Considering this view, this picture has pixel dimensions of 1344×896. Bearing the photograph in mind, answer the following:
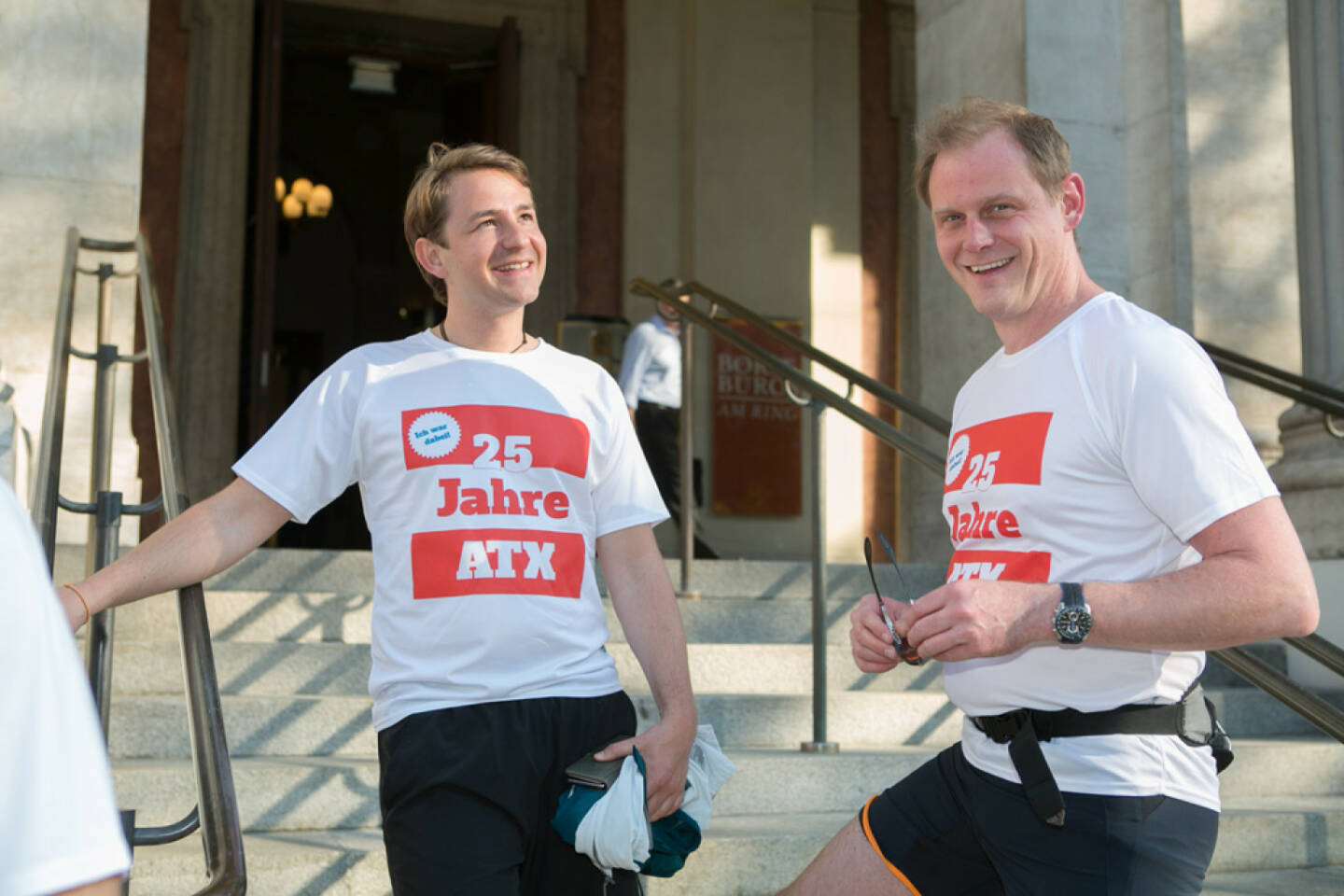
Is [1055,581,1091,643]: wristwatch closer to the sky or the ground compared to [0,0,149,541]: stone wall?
closer to the ground

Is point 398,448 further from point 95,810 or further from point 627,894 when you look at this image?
point 95,810

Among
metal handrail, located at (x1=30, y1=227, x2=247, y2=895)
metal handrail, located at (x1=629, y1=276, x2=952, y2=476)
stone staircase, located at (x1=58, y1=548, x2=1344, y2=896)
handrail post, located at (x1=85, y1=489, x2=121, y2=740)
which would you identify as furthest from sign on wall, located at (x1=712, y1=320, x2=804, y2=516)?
handrail post, located at (x1=85, y1=489, x2=121, y2=740)

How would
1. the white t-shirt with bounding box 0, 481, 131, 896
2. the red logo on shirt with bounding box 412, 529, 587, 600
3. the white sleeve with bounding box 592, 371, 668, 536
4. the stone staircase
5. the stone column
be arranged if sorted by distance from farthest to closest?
the stone column
the stone staircase
the white sleeve with bounding box 592, 371, 668, 536
the red logo on shirt with bounding box 412, 529, 587, 600
the white t-shirt with bounding box 0, 481, 131, 896

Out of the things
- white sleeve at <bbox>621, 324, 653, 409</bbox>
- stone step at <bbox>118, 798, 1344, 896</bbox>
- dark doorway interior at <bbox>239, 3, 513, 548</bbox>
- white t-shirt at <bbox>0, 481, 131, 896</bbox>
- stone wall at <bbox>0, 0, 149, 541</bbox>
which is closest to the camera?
white t-shirt at <bbox>0, 481, 131, 896</bbox>

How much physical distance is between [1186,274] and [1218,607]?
4.75 m

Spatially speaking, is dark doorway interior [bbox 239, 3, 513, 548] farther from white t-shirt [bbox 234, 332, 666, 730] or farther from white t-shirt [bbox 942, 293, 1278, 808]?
white t-shirt [bbox 942, 293, 1278, 808]

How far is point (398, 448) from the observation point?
2080 millimetres

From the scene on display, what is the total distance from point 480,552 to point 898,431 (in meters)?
1.96

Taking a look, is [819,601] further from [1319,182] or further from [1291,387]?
[1319,182]

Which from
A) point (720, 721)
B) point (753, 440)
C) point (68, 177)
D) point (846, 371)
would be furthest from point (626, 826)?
point (753, 440)

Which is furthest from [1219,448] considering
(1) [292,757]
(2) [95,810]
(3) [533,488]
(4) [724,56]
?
(4) [724,56]

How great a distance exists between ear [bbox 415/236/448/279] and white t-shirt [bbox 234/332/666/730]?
5.0 inches

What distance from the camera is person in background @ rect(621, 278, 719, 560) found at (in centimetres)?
Result: 732

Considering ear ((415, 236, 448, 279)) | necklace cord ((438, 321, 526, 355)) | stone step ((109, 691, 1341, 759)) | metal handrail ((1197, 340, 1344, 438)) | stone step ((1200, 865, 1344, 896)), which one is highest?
metal handrail ((1197, 340, 1344, 438))
